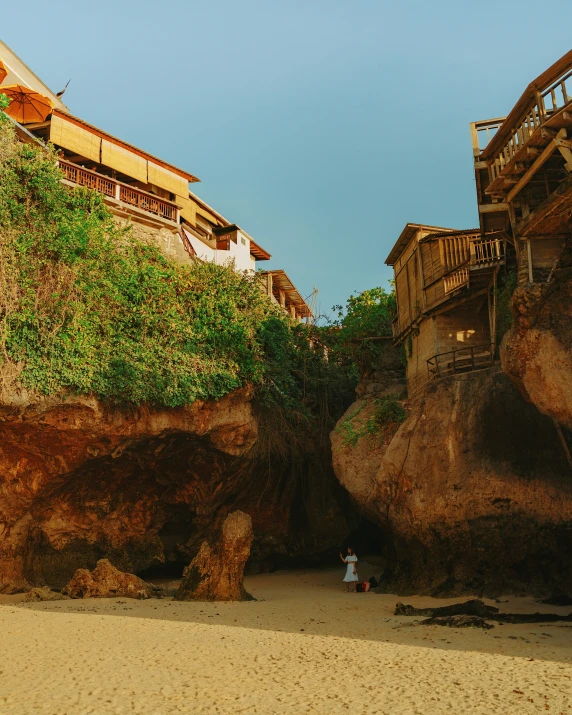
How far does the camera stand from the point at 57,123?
2627cm

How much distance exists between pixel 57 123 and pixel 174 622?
21.7m

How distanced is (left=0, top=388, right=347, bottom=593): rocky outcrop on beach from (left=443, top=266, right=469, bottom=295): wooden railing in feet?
24.4

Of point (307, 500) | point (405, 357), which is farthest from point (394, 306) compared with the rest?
point (307, 500)

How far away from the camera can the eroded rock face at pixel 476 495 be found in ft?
48.9

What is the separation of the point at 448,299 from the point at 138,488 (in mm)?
11945

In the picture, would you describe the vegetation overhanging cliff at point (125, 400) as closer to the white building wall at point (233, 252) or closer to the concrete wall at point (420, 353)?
the concrete wall at point (420, 353)

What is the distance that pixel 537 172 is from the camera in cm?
1581

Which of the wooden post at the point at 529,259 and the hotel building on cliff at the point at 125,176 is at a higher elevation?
the hotel building on cliff at the point at 125,176

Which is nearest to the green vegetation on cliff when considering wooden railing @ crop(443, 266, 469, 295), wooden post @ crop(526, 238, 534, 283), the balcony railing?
the balcony railing

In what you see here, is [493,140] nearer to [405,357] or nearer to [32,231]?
[405,357]

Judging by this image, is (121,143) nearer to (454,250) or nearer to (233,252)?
(233,252)

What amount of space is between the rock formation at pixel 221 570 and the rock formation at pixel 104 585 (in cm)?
119

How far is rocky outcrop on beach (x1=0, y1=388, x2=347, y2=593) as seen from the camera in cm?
1756

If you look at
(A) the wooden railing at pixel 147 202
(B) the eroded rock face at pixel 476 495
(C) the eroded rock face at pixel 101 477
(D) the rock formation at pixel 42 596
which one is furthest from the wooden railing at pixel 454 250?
(D) the rock formation at pixel 42 596
